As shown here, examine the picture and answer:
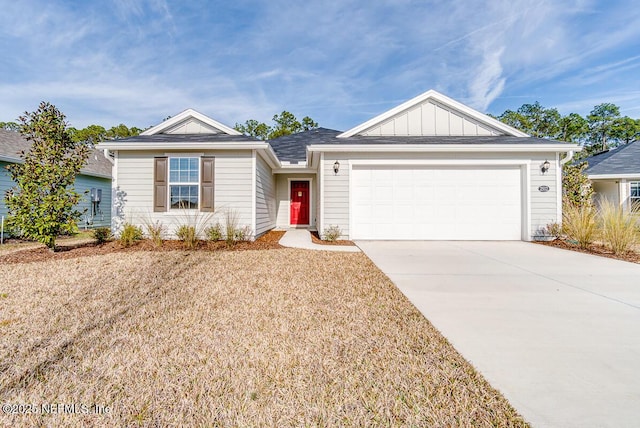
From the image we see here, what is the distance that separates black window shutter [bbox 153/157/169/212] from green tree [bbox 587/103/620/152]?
4048 centimetres

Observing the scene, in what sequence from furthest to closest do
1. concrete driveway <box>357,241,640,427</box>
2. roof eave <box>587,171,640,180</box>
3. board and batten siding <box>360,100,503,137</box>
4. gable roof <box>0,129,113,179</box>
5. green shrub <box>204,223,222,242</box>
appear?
1. roof eave <box>587,171,640,180</box>
2. board and batten siding <box>360,100,503,137</box>
3. gable roof <box>0,129,113,179</box>
4. green shrub <box>204,223,222,242</box>
5. concrete driveway <box>357,241,640,427</box>

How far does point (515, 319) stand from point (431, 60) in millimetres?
13175

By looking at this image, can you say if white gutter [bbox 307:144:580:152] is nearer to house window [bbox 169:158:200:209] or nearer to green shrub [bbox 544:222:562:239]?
green shrub [bbox 544:222:562:239]

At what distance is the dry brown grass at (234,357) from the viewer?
5.24 feet

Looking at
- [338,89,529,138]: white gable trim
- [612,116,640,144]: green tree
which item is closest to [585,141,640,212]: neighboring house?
[338,89,529,138]: white gable trim

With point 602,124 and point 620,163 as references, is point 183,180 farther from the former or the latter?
point 602,124

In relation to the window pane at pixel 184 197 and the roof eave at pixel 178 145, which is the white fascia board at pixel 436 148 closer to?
the roof eave at pixel 178 145

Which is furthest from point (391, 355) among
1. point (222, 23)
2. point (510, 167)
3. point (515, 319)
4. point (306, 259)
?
point (222, 23)

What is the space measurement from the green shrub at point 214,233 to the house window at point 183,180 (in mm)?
892

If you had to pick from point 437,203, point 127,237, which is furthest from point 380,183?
point 127,237

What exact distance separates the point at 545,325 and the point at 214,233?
712 cm

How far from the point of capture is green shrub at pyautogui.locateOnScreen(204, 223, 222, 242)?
25.4 feet

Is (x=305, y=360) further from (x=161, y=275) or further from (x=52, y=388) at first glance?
(x=161, y=275)

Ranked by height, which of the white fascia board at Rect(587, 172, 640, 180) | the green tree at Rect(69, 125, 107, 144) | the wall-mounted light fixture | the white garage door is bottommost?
the white garage door
